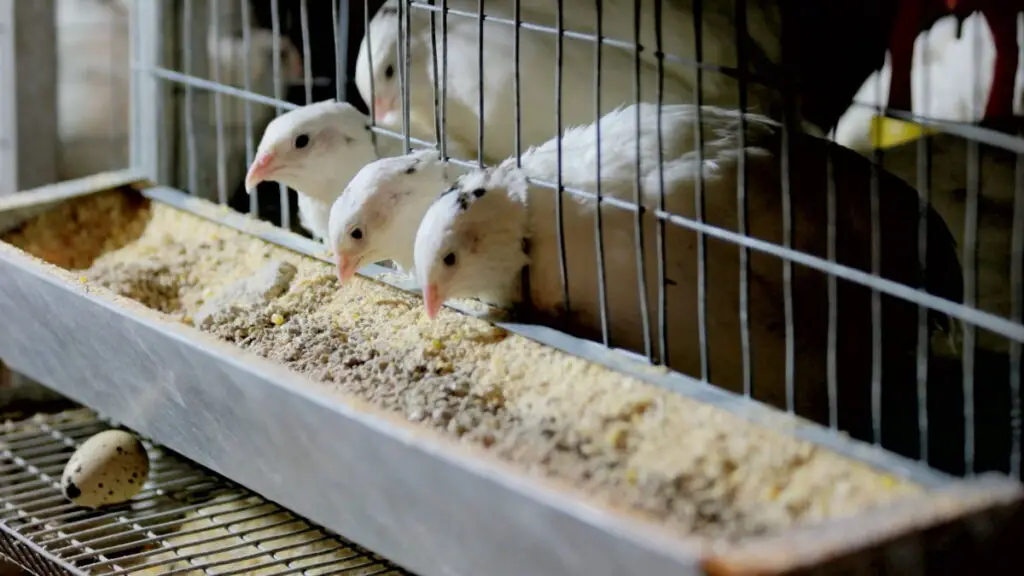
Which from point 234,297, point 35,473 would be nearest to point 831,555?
point 234,297

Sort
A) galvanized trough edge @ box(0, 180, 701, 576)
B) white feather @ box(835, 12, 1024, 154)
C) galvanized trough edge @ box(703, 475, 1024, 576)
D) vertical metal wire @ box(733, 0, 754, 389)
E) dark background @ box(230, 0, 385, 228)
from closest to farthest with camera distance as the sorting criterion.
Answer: galvanized trough edge @ box(703, 475, 1024, 576) → galvanized trough edge @ box(0, 180, 701, 576) → vertical metal wire @ box(733, 0, 754, 389) → white feather @ box(835, 12, 1024, 154) → dark background @ box(230, 0, 385, 228)

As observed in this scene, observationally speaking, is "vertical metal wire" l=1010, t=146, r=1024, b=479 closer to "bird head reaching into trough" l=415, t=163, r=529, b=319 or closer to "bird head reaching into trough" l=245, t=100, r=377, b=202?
"bird head reaching into trough" l=415, t=163, r=529, b=319

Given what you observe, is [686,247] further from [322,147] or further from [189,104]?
[189,104]

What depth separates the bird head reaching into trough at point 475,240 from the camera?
130 centimetres

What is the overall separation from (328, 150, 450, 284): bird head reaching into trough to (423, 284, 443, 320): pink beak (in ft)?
0.49

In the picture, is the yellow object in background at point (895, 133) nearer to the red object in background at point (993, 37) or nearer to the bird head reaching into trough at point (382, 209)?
the red object in background at point (993, 37)

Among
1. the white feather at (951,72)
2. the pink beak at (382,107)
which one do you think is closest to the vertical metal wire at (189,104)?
the pink beak at (382,107)

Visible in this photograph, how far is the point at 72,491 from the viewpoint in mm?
1565

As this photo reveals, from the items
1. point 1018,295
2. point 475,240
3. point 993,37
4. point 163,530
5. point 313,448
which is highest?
point 993,37

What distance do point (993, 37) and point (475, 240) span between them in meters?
0.56

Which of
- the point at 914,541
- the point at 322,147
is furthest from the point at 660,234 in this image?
the point at 322,147

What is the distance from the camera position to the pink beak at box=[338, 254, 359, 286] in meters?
1.42

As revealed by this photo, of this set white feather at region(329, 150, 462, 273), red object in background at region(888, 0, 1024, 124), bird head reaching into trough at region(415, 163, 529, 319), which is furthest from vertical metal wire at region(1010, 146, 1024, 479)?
white feather at region(329, 150, 462, 273)

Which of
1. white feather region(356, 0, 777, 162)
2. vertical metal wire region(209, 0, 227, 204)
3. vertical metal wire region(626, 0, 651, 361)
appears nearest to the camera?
vertical metal wire region(626, 0, 651, 361)
